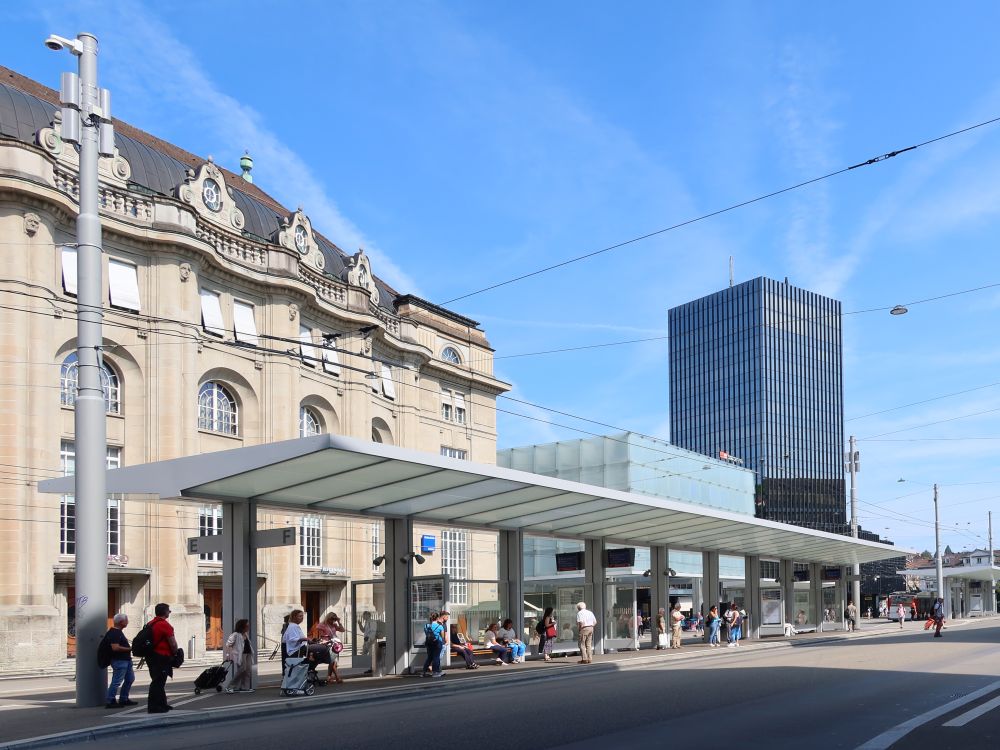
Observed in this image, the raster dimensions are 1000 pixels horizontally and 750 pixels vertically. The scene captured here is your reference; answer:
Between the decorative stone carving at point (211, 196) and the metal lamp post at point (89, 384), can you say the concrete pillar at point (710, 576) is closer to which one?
the decorative stone carving at point (211, 196)

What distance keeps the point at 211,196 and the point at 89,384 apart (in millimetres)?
27662

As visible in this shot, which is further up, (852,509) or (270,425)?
(270,425)

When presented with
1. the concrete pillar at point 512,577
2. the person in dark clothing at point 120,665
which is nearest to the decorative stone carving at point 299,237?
the concrete pillar at point 512,577

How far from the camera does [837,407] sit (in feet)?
516

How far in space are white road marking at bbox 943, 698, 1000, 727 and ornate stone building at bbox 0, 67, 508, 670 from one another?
54.9 ft

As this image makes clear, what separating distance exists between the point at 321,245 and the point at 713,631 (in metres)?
27.2

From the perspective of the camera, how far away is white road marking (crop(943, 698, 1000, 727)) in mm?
13232

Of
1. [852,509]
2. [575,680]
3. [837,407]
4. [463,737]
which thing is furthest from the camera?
[837,407]

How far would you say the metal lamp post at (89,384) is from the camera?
1636 centimetres

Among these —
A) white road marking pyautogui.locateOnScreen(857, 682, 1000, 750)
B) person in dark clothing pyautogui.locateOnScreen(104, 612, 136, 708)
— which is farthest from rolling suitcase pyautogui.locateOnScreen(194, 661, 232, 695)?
white road marking pyautogui.locateOnScreen(857, 682, 1000, 750)

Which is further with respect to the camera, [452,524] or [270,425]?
[270,425]

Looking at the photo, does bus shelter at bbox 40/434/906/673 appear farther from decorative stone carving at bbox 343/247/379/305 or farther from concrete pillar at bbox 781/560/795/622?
decorative stone carving at bbox 343/247/379/305

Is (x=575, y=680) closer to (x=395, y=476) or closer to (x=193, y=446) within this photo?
(x=395, y=476)

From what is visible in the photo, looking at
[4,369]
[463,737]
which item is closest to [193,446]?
[4,369]
